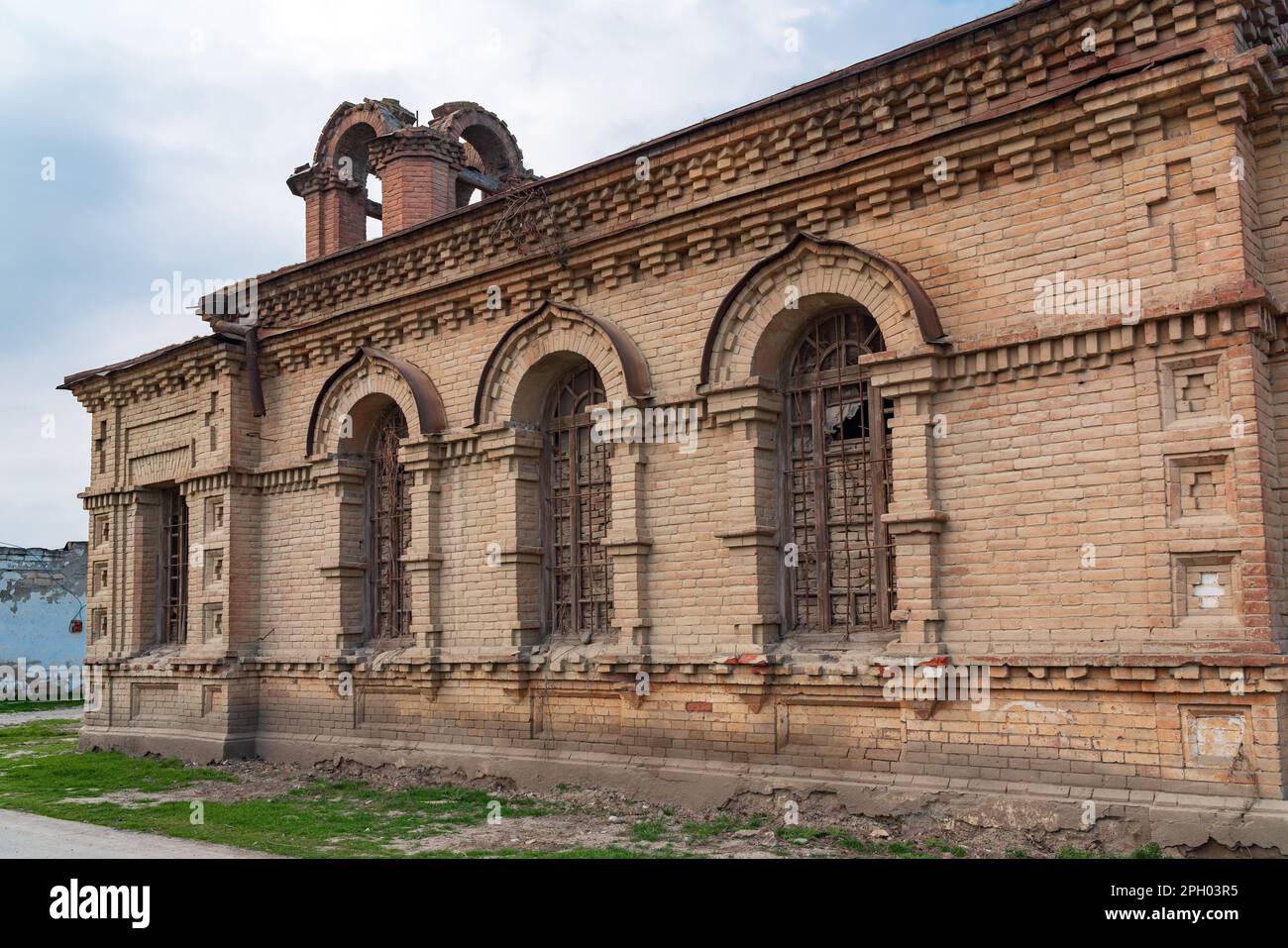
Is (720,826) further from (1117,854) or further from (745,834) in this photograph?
(1117,854)

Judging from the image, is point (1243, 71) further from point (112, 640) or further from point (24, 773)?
point (112, 640)

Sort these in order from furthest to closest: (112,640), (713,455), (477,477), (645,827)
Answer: (112,640), (477,477), (713,455), (645,827)

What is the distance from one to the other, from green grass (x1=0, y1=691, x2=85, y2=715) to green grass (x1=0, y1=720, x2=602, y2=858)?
10.4m

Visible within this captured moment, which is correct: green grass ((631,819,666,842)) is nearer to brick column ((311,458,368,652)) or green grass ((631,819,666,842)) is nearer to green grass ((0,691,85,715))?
brick column ((311,458,368,652))

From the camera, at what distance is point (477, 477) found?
38.2 feet

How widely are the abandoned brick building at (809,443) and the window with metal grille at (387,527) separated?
0.04 meters

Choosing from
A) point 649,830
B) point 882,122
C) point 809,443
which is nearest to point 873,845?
point 649,830

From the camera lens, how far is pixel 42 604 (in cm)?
2944

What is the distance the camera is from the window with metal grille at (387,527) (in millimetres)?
12781

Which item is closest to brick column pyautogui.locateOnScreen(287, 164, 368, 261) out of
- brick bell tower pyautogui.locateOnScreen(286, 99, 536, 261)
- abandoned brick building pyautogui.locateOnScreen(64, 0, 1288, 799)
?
brick bell tower pyautogui.locateOnScreen(286, 99, 536, 261)

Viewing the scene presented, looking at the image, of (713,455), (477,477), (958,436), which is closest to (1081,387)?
(958,436)

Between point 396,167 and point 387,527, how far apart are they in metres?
4.43

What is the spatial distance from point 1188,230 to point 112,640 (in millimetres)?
14349

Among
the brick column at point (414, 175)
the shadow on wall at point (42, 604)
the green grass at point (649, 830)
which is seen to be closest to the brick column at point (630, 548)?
the green grass at point (649, 830)
